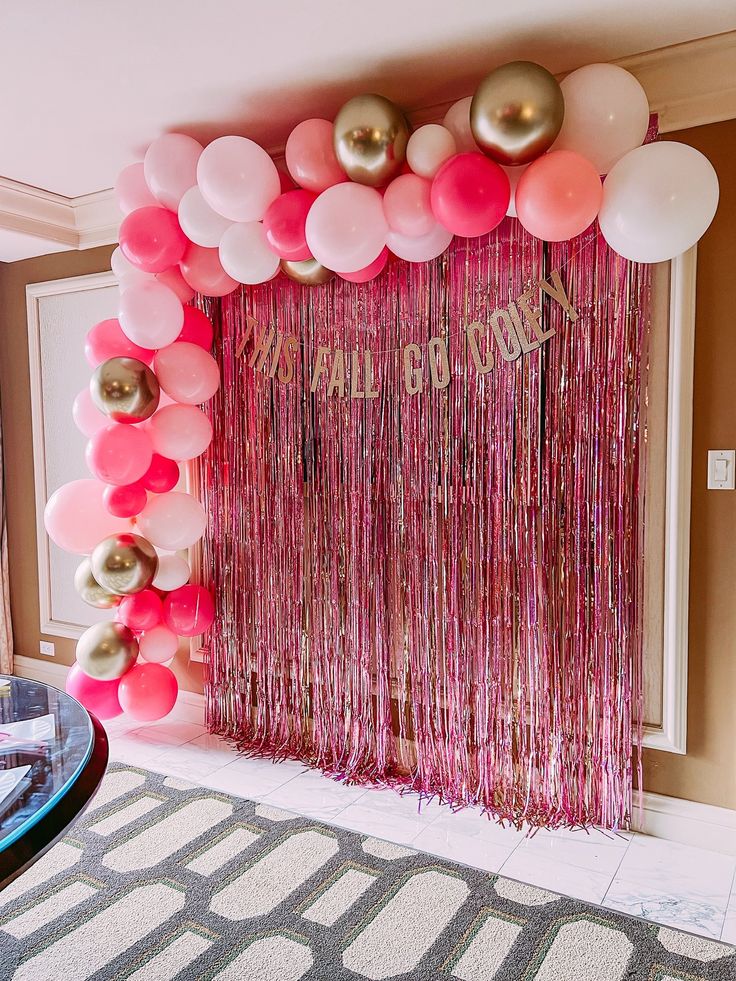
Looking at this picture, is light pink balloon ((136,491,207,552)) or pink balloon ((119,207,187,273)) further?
light pink balloon ((136,491,207,552))

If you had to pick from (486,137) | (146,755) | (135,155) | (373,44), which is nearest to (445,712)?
(146,755)

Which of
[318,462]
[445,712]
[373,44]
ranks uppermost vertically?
[373,44]

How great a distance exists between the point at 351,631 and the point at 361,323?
1.13 meters

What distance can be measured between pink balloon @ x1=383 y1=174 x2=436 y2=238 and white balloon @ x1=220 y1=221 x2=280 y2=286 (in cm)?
44

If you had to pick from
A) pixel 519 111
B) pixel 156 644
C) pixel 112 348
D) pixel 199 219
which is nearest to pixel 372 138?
pixel 519 111

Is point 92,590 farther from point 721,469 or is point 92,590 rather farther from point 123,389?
point 721,469

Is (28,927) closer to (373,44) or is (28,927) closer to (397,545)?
(397,545)

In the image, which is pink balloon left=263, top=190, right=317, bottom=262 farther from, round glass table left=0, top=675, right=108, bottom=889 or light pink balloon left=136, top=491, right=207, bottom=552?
round glass table left=0, top=675, right=108, bottom=889

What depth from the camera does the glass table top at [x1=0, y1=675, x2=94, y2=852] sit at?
1.18 meters

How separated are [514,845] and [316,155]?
2219 millimetres

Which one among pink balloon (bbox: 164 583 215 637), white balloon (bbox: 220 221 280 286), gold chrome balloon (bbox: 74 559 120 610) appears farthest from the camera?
pink balloon (bbox: 164 583 215 637)

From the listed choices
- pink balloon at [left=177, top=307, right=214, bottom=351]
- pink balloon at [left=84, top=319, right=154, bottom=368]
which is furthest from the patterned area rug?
pink balloon at [left=177, top=307, right=214, bottom=351]

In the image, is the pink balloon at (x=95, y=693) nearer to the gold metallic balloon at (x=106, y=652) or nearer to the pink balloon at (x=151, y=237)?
the gold metallic balloon at (x=106, y=652)

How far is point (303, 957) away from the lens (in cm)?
180
